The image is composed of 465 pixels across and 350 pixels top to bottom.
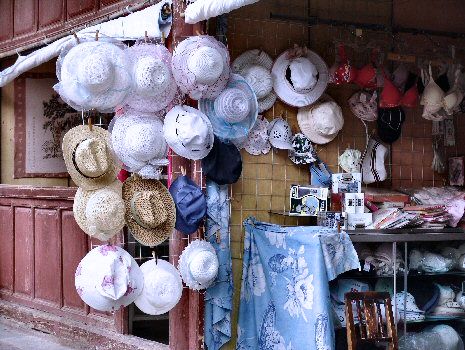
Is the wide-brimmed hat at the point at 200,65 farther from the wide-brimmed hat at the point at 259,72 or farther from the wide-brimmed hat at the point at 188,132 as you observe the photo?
the wide-brimmed hat at the point at 259,72

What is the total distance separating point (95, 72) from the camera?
5.91m

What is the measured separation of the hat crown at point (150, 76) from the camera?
6141 mm

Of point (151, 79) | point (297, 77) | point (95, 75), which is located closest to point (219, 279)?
point (151, 79)

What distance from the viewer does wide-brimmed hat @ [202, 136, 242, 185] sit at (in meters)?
6.52

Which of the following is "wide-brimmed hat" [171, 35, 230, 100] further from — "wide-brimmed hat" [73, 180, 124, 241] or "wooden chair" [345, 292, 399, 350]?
"wooden chair" [345, 292, 399, 350]

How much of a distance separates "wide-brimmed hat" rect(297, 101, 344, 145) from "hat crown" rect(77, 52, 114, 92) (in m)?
1.82

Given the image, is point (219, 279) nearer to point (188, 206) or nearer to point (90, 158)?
point (188, 206)

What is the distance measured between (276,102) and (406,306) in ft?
6.56

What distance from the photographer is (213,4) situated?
19.1 ft

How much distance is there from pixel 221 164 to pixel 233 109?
45cm

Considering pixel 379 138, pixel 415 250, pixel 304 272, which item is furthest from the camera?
pixel 379 138

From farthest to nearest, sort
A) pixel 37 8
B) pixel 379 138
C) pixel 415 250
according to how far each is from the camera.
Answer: pixel 37 8 → pixel 379 138 → pixel 415 250

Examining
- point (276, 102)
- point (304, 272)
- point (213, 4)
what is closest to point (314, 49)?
point (276, 102)

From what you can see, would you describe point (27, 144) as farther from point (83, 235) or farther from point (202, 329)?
point (202, 329)
